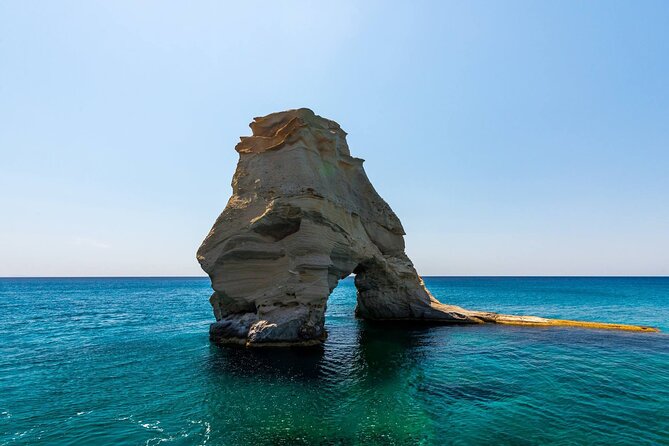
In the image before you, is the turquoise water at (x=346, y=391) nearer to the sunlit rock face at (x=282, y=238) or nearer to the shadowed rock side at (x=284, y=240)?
the shadowed rock side at (x=284, y=240)

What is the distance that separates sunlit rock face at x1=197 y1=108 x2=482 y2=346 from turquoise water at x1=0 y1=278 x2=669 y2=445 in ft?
9.46

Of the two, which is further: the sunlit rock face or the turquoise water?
the sunlit rock face

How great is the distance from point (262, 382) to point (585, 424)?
1333 cm

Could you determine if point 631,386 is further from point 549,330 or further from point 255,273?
point 255,273

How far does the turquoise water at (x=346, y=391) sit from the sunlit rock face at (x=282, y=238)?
9.46ft

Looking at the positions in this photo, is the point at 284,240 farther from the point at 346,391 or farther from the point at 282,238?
the point at 346,391

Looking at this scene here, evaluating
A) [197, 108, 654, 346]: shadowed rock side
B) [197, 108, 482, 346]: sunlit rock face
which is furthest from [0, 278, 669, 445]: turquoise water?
[197, 108, 482, 346]: sunlit rock face

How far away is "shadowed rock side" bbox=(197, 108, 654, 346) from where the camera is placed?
24953 millimetres

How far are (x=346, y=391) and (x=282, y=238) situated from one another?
15010 mm

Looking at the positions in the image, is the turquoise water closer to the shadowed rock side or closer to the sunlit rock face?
the shadowed rock side

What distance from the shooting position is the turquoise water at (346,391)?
11430mm

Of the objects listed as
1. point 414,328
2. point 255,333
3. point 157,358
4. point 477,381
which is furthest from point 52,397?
point 414,328

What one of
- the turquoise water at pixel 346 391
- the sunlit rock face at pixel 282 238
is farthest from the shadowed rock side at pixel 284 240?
the turquoise water at pixel 346 391

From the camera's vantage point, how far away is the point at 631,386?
52.5ft
